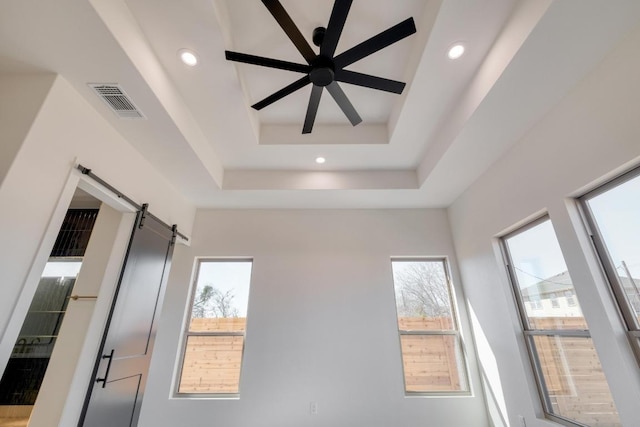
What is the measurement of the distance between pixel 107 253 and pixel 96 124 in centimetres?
124

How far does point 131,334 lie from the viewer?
8.79ft

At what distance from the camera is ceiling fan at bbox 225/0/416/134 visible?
1.60 m

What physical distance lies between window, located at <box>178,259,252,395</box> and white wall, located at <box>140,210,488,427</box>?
0.54ft

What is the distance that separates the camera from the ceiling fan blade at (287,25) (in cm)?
154

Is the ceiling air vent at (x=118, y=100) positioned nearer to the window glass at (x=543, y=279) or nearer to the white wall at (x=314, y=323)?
the white wall at (x=314, y=323)

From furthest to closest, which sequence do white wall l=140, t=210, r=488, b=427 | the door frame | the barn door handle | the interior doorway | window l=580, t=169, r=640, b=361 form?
white wall l=140, t=210, r=488, b=427, the interior doorway, the barn door handle, window l=580, t=169, r=640, b=361, the door frame

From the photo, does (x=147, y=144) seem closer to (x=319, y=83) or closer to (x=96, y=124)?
(x=96, y=124)

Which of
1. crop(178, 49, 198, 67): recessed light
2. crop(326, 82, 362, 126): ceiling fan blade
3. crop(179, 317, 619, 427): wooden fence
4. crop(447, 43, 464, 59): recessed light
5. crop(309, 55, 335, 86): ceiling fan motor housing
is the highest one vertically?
crop(447, 43, 464, 59): recessed light

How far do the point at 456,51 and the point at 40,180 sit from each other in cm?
300

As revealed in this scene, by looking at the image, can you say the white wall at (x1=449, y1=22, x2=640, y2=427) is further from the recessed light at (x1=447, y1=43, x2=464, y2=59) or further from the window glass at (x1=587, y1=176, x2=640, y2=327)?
the recessed light at (x1=447, y1=43, x2=464, y2=59)

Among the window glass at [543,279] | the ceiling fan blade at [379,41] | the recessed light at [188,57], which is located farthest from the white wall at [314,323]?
the ceiling fan blade at [379,41]

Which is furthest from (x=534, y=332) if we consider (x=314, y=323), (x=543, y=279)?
(x=314, y=323)

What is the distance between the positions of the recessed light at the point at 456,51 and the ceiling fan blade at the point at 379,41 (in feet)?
2.03

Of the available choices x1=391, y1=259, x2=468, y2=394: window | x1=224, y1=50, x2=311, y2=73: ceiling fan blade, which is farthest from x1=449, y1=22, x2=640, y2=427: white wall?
x1=224, y1=50, x2=311, y2=73: ceiling fan blade
